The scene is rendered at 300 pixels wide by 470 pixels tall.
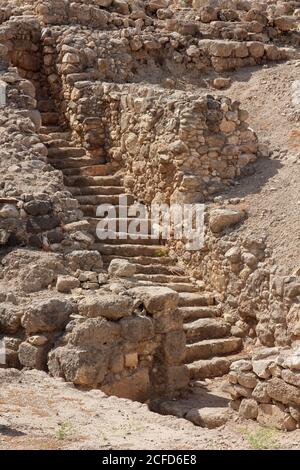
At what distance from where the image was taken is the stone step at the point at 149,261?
10.2 meters

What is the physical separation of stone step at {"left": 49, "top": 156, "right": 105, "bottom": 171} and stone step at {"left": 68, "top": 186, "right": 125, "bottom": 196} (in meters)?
0.59

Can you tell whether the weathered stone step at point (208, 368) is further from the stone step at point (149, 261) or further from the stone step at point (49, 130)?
the stone step at point (49, 130)

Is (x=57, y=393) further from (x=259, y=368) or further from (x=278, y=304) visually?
(x=278, y=304)

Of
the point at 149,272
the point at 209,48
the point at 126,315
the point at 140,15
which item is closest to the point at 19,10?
the point at 140,15

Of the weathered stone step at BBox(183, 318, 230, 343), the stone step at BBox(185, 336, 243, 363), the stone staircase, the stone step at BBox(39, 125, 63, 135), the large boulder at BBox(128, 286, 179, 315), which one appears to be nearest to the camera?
the large boulder at BBox(128, 286, 179, 315)

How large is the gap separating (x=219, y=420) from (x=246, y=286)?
8.24 ft

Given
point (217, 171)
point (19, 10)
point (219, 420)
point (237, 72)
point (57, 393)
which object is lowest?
point (219, 420)

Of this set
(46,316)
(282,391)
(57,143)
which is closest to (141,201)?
(57,143)

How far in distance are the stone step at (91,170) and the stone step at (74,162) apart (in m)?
0.11

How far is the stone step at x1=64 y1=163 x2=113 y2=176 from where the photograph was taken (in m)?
11.8

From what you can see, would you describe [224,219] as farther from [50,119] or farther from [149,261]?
[50,119]

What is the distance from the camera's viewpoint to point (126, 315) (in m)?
7.95

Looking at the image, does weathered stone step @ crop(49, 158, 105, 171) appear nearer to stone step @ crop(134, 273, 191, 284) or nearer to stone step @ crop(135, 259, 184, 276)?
stone step @ crop(135, 259, 184, 276)

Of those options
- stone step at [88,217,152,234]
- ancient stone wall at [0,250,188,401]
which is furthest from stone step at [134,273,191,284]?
ancient stone wall at [0,250,188,401]
